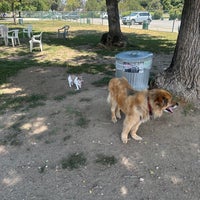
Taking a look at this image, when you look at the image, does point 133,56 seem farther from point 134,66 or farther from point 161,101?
point 161,101

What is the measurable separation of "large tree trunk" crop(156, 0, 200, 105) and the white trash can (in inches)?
19.9

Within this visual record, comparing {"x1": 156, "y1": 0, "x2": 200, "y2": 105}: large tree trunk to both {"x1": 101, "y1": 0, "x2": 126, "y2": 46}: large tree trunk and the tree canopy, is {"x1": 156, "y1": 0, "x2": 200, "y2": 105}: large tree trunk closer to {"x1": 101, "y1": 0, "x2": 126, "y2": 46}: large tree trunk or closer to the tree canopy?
{"x1": 101, "y1": 0, "x2": 126, "y2": 46}: large tree trunk

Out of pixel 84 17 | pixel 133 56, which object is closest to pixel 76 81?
pixel 133 56

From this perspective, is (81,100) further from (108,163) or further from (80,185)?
(80,185)

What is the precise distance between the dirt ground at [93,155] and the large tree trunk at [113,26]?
6.90 meters

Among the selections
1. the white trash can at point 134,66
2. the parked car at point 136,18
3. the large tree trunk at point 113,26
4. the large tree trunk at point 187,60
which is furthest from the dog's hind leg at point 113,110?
the parked car at point 136,18

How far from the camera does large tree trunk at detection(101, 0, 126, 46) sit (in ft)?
36.8

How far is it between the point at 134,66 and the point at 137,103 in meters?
1.70

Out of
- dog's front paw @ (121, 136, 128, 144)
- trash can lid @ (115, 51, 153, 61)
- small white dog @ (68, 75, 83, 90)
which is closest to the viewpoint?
dog's front paw @ (121, 136, 128, 144)

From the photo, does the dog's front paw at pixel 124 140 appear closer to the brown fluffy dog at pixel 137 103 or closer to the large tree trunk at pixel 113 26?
the brown fluffy dog at pixel 137 103

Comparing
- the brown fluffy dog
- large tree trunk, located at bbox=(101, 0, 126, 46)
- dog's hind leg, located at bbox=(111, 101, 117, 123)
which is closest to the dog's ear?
the brown fluffy dog

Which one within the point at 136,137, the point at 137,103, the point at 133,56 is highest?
the point at 133,56

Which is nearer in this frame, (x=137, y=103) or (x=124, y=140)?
(x=137, y=103)

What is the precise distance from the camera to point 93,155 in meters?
3.51
